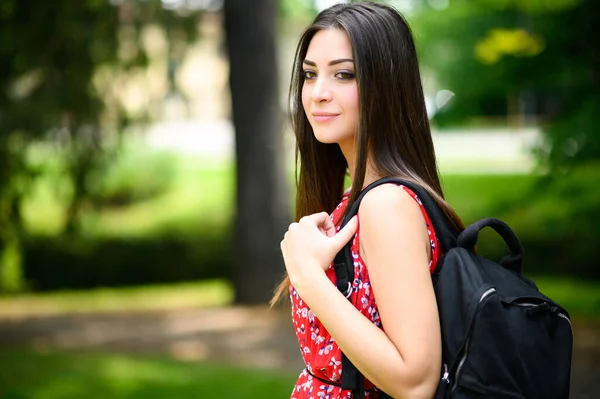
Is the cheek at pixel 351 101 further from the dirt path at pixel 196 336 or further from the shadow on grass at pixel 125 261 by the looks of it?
the shadow on grass at pixel 125 261

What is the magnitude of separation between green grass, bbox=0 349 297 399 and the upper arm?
497cm

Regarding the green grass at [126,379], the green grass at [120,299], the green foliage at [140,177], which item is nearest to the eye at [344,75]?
the green grass at [126,379]

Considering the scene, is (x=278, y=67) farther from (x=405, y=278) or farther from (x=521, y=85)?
(x=405, y=278)

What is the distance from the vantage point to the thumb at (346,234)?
189 cm

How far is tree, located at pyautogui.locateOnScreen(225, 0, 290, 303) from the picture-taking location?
33.9ft

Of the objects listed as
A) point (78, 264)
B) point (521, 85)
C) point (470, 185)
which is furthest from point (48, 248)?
point (521, 85)

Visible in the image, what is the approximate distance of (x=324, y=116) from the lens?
2.07 m

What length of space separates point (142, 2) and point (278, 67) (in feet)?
5.91

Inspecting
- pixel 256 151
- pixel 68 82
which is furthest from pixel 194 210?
pixel 68 82

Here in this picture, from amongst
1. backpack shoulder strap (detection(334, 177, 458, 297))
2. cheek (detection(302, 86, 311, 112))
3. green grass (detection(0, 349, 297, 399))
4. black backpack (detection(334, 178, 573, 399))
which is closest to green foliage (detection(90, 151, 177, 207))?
green grass (detection(0, 349, 297, 399))

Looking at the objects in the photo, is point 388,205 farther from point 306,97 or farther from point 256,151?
point 256,151

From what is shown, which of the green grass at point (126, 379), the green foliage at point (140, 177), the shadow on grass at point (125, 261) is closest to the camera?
the green grass at point (126, 379)

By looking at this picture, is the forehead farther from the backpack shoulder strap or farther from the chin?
the backpack shoulder strap

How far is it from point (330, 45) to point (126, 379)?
581 centimetres
